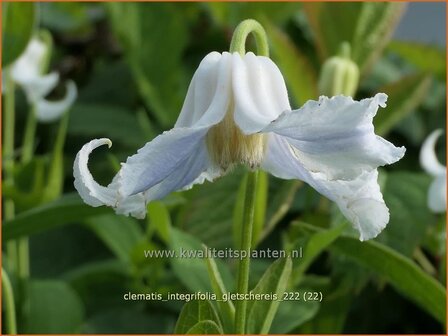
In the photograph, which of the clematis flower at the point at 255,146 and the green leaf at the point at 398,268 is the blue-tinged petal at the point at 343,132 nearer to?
the clematis flower at the point at 255,146

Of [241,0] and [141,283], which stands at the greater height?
[241,0]

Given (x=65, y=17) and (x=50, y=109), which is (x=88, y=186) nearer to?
(x=50, y=109)

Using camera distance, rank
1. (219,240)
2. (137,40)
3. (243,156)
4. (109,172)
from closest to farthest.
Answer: (243,156) < (219,240) < (109,172) < (137,40)

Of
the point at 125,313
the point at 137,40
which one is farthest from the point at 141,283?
the point at 137,40

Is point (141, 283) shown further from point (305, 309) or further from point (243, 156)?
point (243, 156)

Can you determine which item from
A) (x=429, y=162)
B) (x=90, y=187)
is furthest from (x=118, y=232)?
(x=90, y=187)

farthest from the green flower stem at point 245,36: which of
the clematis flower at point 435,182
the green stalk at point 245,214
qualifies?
the clematis flower at point 435,182
